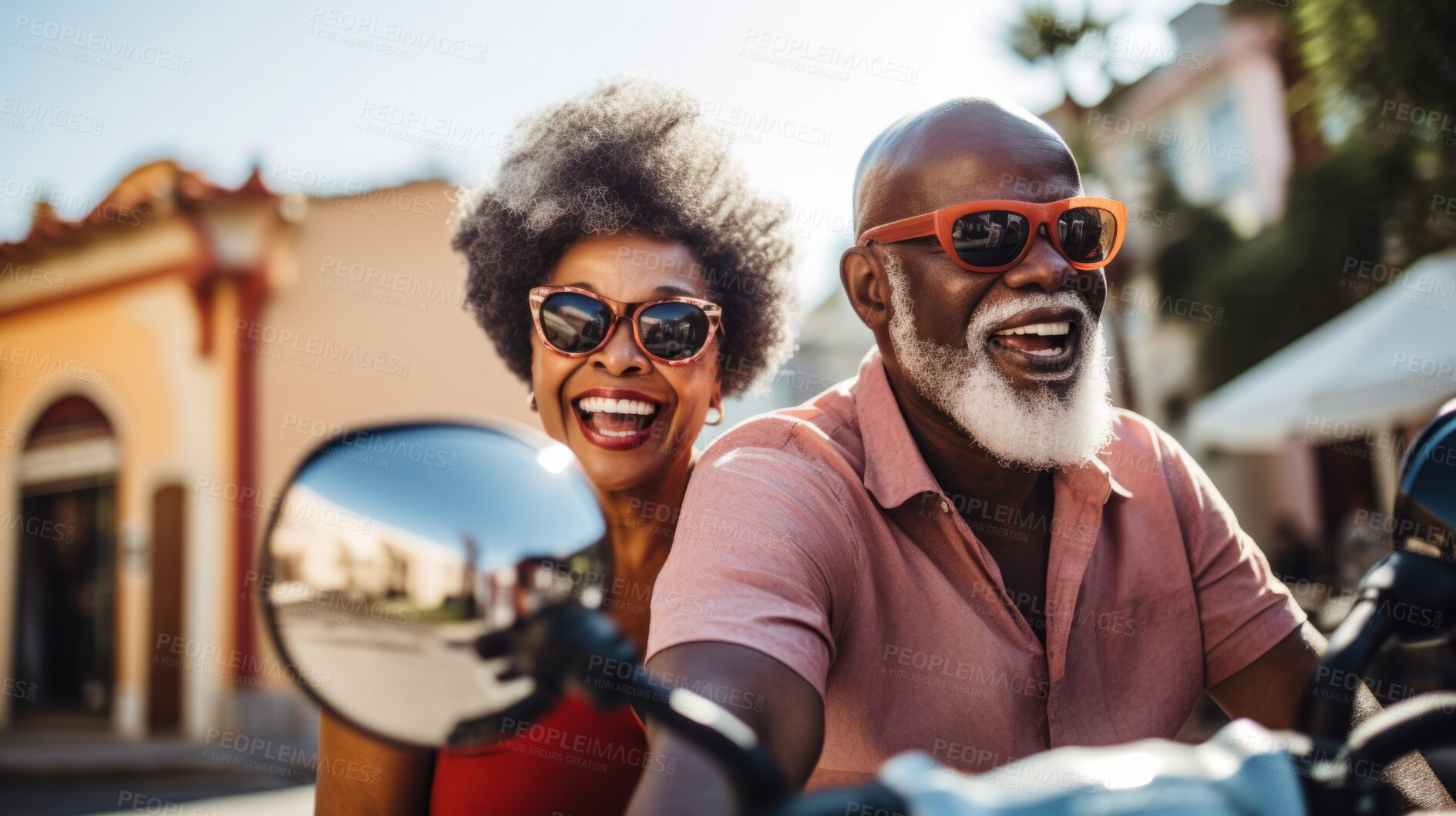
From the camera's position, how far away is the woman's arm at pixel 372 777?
1.95 meters

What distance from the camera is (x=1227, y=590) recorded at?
2.02m

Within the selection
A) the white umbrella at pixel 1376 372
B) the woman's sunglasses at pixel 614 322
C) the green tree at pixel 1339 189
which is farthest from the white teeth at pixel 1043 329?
the white umbrella at pixel 1376 372

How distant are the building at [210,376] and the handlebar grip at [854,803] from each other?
10.3 m

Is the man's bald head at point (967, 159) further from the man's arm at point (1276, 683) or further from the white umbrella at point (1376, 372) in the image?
the white umbrella at point (1376, 372)

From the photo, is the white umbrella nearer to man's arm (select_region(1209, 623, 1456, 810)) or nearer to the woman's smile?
man's arm (select_region(1209, 623, 1456, 810))

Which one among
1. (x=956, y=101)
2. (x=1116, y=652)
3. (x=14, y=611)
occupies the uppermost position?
(x=956, y=101)

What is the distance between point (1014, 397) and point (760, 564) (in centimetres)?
81

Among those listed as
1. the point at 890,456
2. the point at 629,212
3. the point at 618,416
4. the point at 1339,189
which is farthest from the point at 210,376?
the point at 1339,189

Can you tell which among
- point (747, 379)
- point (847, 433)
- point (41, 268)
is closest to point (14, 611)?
point (41, 268)

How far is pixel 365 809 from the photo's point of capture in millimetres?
1997

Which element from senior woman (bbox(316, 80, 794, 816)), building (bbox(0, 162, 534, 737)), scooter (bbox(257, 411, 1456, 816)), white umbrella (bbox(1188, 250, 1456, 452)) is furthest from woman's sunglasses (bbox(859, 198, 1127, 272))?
building (bbox(0, 162, 534, 737))

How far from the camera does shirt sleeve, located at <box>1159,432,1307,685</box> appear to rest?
1961 millimetres

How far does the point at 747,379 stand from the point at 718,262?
1.43 ft

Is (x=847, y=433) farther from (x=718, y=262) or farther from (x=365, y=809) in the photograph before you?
(x=365, y=809)
